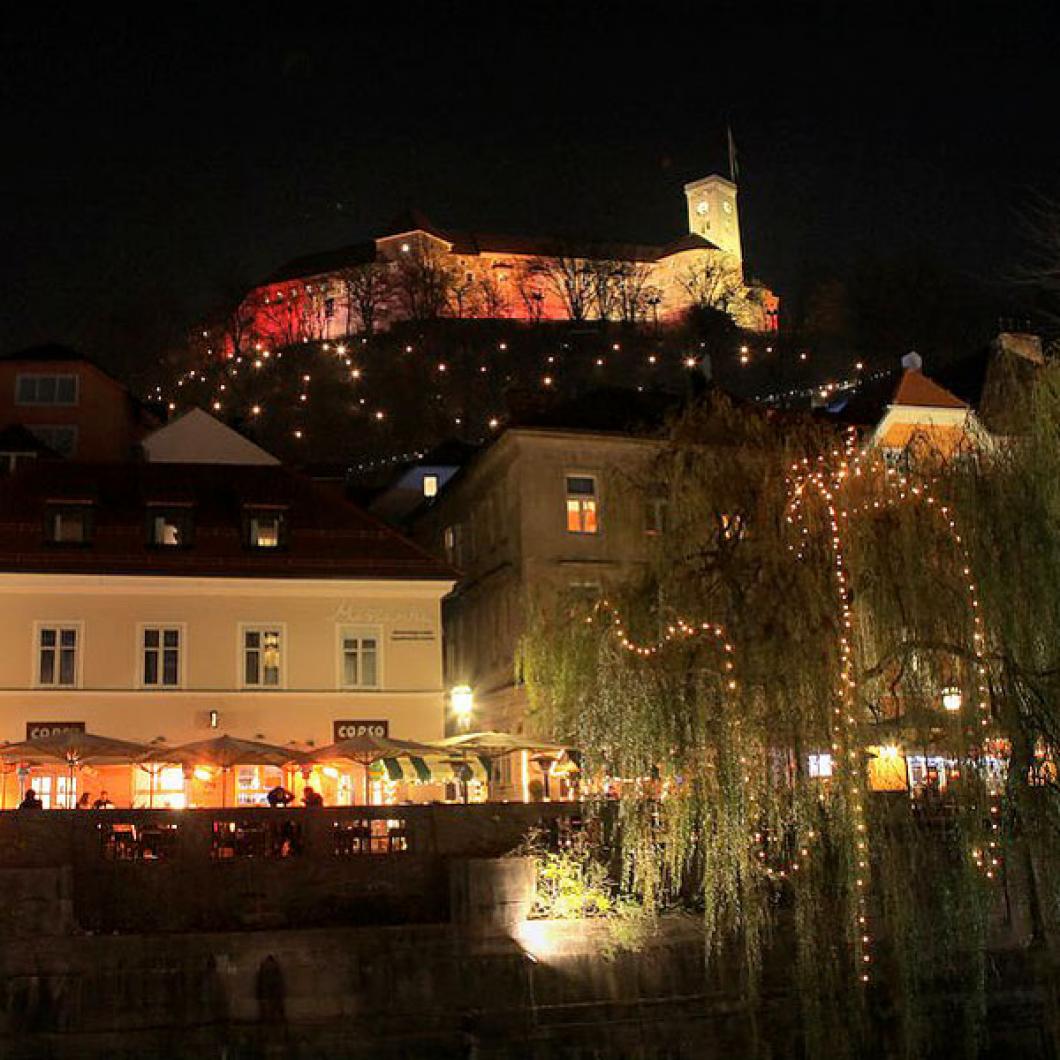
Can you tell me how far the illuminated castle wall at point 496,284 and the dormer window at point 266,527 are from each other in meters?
80.5

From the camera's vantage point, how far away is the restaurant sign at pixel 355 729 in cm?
3406

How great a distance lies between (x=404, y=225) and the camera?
130 metres

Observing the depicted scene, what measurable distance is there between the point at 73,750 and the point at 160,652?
5.43 m

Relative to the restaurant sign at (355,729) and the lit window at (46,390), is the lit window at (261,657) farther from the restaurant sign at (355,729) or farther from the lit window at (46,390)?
the lit window at (46,390)

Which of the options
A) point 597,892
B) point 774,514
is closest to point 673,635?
point 774,514

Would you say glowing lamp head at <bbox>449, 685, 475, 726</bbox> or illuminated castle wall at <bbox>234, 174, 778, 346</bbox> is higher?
illuminated castle wall at <bbox>234, 174, 778, 346</bbox>

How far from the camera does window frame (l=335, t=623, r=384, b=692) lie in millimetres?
34562

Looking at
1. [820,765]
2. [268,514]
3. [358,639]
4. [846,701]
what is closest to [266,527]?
[268,514]

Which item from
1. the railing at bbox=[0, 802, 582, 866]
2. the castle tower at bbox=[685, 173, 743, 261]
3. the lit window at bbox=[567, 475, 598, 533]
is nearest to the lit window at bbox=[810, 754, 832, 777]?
the railing at bbox=[0, 802, 582, 866]

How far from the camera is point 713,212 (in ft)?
497

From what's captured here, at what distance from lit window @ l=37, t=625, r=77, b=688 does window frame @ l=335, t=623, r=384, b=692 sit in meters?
6.03

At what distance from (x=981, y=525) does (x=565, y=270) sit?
108317mm


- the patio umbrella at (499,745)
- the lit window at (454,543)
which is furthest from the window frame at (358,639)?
the lit window at (454,543)

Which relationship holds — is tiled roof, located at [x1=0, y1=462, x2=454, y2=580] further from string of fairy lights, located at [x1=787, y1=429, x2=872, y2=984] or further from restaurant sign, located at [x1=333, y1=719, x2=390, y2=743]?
string of fairy lights, located at [x1=787, y1=429, x2=872, y2=984]
